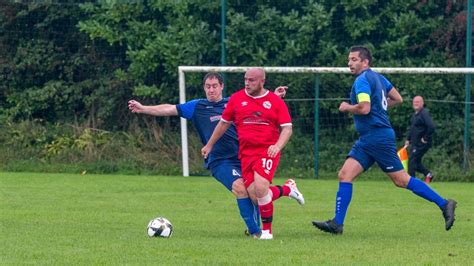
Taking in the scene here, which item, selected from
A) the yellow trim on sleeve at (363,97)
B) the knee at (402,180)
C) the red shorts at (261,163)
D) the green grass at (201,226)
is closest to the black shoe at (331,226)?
the green grass at (201,226)

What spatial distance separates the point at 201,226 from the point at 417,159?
10.1m

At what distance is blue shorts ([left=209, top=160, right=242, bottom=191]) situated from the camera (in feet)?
37.0

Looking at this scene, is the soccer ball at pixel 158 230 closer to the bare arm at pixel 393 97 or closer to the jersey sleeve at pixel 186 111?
the jersey sleeve at pixel 186 111

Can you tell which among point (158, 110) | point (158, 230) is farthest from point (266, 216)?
point (158, 110)

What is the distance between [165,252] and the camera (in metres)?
9.18

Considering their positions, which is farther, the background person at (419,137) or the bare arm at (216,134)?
the background person at (419,137)

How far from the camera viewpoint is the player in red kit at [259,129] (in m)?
10.7

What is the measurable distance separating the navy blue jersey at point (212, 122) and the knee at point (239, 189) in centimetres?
39

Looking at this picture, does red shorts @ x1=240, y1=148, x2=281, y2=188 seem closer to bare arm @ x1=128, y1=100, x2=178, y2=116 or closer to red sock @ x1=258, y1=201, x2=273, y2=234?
red sock @ x1=258, y1=201, x2=273, y2=234

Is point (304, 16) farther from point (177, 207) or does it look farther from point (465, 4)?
point (177, 207)

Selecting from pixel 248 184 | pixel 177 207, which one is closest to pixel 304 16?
pixel 177 207

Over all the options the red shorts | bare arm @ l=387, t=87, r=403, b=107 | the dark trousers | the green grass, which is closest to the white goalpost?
the dark trousers

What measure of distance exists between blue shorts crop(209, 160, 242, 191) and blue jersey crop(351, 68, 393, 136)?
4.51 ft

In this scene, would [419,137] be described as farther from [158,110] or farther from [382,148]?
[158,110]
